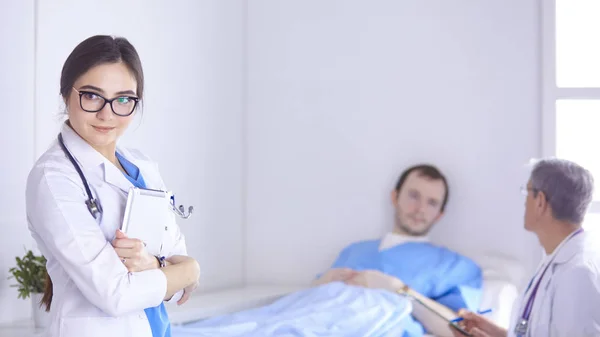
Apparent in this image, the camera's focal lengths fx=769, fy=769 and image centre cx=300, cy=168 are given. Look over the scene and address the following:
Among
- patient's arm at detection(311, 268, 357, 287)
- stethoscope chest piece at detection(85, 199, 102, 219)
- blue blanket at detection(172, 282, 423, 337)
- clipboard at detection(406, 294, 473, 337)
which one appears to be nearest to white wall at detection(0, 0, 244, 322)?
patient's arm at detection(311, 268, 357, 287)

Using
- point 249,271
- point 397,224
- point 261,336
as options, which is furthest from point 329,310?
point 249,271

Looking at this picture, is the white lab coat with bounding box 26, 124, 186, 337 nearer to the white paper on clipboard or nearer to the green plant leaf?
the white paper on clipboard

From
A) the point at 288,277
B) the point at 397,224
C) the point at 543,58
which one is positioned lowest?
the point at 288,277

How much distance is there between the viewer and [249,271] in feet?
16.2

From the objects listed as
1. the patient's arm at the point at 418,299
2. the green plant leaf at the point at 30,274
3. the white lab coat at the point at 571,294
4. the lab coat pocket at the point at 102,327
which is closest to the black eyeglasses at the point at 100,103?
the lab coat pocket at the point at 102,327

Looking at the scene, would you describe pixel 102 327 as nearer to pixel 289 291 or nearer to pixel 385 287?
pixel 385 287

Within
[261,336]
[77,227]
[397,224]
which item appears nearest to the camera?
[77,227]

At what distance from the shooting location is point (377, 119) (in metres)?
4.71

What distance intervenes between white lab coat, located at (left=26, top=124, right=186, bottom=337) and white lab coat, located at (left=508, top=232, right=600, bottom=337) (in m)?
1.64

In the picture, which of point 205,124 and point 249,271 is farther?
point 249,271

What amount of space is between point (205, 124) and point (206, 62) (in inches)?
14.5

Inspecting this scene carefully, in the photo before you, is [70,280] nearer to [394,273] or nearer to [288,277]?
[394,273]

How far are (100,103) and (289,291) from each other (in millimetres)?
2875

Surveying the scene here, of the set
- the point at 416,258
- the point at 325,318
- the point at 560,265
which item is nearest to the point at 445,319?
the point at 416,258
